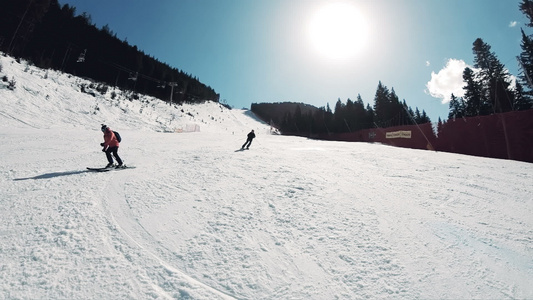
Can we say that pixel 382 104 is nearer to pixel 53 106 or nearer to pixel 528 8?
pixel 528 8

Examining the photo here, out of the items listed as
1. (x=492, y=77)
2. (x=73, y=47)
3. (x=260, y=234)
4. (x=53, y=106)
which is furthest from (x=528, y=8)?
(x=73, y=47)

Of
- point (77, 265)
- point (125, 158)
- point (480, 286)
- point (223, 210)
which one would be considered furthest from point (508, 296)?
point (125, 158)

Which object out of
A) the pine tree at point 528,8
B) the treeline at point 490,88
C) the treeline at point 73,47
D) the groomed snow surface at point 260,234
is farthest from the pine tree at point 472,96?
the treeline at point 73,47

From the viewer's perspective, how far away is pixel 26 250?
295 centimetres

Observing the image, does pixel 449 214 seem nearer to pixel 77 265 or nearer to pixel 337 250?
pixel 337 250

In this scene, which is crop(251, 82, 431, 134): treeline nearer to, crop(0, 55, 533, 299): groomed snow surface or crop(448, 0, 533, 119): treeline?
crop(448, 0, 533, 119): treeline

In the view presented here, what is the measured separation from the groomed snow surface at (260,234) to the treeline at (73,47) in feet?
111

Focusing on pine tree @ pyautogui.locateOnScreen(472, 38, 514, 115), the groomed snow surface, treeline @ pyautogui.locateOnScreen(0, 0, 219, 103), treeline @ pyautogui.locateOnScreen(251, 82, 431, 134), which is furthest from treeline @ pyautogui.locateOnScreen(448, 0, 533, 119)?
treeline @ pyautogui.locateOnScreen(0, 0, 219, 103)

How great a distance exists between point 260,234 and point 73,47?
174ft

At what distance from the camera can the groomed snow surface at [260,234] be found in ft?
8.25

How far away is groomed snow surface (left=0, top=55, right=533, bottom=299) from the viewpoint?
251 cm

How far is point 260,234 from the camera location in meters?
3.53

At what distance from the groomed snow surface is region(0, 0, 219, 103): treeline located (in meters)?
33.7

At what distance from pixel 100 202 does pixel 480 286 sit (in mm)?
5924
